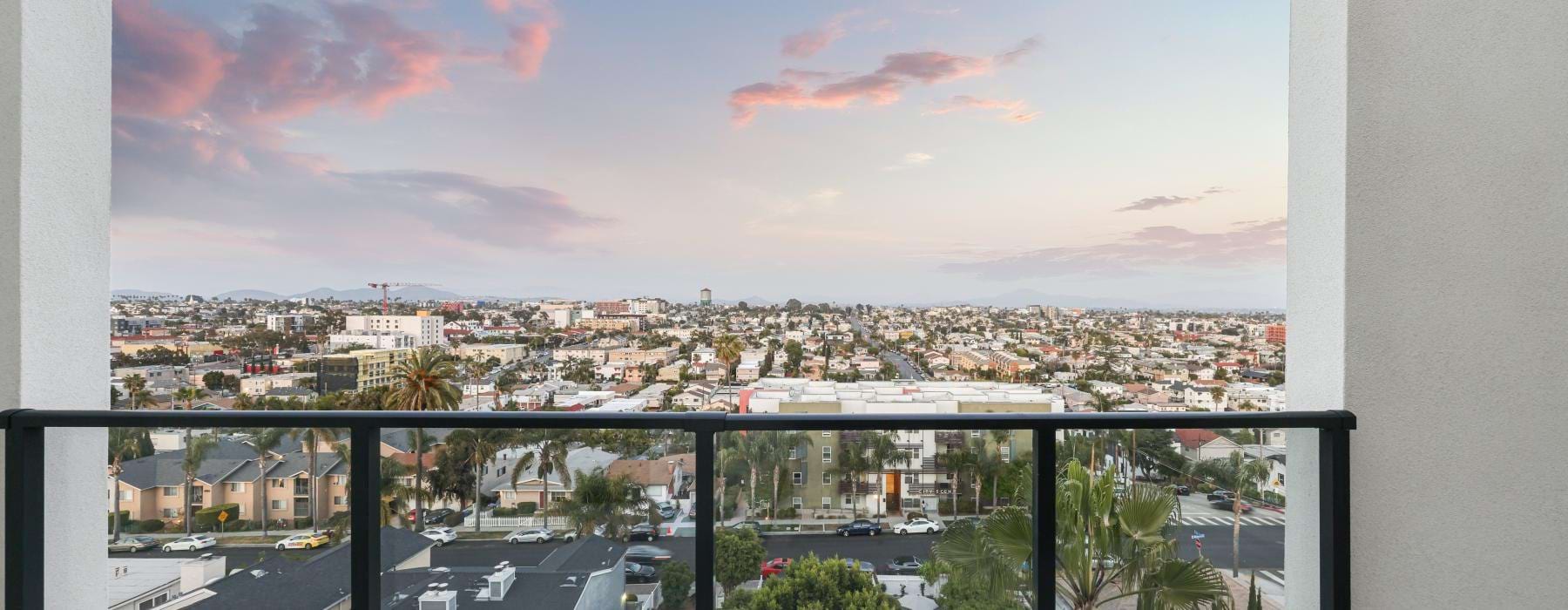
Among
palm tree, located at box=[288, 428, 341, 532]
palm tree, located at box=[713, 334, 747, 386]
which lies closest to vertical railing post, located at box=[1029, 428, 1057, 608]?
palm tree, located at box=[713, 334, 747, 386]

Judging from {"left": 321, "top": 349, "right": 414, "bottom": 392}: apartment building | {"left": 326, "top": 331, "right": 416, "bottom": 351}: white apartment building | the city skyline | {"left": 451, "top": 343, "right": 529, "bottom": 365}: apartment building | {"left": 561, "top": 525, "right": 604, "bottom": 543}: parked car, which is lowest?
{"left": 561, "top": 525, "right": 604, "bottom": 543}: parked car

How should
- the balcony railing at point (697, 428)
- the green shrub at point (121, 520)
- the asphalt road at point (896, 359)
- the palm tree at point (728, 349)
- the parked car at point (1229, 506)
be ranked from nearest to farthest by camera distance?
the balcony railing at point (697, 428), the parked car at point (1229, 506), the green shrub at point (121, 520), the asphalt road at point (896, 359), the palm tree at point (728, 349)

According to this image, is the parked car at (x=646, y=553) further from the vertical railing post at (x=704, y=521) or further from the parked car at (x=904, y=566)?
the parked car at (x=904, y=566)

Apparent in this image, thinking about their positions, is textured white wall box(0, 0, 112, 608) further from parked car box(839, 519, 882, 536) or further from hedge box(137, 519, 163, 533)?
parked car box(839, 519, 882, 536)

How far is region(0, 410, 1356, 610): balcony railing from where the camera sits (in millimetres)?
1232

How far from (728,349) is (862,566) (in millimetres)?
1223

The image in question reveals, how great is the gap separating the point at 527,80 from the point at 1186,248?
10.2 ft

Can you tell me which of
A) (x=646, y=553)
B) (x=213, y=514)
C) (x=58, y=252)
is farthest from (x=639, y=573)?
(x=58, y=252)

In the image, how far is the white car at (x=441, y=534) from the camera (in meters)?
1.30

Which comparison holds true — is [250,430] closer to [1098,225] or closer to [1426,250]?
[1426,250]

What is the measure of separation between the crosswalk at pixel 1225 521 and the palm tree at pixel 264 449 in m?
2.10

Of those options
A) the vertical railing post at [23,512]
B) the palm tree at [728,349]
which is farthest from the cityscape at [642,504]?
the palm tree at [728,349]

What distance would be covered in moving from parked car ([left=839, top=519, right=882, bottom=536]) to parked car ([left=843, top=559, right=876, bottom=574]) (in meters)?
0.07

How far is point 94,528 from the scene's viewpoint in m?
1.42
